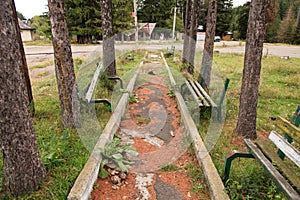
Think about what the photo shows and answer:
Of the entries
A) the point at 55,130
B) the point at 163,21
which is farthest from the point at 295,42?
the point at 55,130

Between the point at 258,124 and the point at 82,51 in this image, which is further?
the point at 82,51

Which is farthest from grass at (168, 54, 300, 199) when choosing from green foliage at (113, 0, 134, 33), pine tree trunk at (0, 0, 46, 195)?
green foliage at (113, 0, 134, 33)

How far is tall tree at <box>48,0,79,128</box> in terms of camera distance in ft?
13.2

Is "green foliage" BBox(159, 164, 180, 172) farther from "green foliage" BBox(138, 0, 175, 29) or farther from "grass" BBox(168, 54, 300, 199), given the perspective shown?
"green foliage" BBox(138, 0, 175, 29)

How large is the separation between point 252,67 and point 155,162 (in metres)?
2.51

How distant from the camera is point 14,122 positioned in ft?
8.32

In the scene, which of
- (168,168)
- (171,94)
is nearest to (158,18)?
(171,94)

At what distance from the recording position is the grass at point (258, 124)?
9.61 feet

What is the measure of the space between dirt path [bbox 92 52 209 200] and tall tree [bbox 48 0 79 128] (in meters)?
1.16

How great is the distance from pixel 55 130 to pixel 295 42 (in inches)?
2024

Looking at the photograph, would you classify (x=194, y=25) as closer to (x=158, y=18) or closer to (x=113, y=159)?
(x=113, y=159)

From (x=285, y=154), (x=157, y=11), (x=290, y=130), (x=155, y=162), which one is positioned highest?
(x=157, y=11)

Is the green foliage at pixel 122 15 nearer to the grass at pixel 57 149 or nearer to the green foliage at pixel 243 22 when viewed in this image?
the green foliage at pixel 243 22

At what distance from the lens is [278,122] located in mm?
3223
